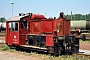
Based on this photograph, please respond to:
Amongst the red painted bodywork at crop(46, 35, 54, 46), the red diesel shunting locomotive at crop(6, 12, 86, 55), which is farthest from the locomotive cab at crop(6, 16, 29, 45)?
the red painted bodywork at crop(46, 35, 54, 46)

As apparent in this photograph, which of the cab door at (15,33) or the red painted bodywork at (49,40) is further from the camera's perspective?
the cab door at (15,33)

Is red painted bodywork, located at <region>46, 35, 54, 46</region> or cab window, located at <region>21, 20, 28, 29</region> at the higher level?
cab window, located at <region>21, 20, 28, 29</region>

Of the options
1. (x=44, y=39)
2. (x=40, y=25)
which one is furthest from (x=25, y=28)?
(x=44, y=39)

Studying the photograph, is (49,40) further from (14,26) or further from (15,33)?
(14,26)

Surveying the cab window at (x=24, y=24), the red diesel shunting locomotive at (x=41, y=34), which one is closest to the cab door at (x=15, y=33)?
the red diesel shunting locomotive at (x=41, y=34)

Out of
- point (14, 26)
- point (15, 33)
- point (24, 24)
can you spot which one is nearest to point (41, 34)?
point (24, 24)

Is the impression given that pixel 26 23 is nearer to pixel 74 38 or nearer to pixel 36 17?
pixel 36 17

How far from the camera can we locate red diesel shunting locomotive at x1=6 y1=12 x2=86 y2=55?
13266mm

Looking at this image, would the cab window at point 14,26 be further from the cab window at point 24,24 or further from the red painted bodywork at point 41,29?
the cab window at point 24,24

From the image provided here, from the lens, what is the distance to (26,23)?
16.0 meters

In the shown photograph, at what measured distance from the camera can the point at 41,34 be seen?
1459cm

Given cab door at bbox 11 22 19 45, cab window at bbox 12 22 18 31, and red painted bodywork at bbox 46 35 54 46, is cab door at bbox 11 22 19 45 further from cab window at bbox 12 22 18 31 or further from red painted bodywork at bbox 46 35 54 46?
red painted bodywork at bbox 46 35 54 46

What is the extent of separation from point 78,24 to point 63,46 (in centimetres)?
2225

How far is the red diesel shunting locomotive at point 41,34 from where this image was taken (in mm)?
13266
